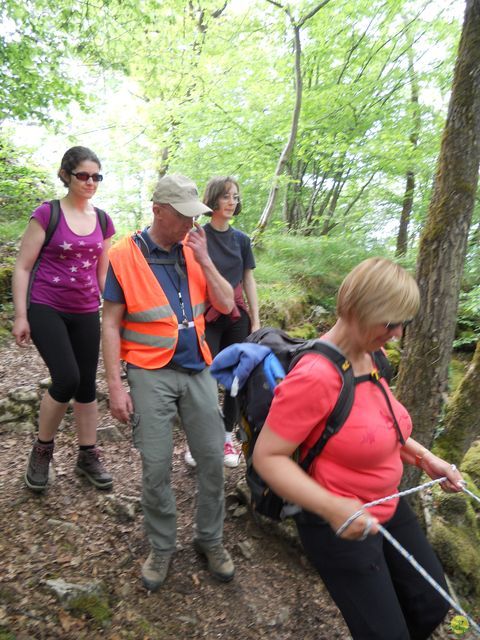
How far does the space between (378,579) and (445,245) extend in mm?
2254

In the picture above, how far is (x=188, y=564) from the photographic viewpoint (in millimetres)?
3070

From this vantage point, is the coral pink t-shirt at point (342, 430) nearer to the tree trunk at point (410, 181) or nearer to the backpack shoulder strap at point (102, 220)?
the backpack shoulder strap at point (102, 220)

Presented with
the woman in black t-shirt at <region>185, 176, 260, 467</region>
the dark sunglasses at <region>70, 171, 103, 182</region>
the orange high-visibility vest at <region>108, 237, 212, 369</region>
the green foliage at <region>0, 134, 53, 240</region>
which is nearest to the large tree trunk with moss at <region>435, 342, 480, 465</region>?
the woman in black t-shirt at <region>185, 176, 260, 467</region>

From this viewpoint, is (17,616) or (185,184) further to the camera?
(185,184)

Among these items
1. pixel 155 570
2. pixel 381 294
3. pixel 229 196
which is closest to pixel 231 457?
pixel 155 570

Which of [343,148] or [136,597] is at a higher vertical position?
[343,148]

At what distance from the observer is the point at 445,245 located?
3086 mm

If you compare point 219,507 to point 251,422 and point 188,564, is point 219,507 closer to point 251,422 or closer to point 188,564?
point 188,564

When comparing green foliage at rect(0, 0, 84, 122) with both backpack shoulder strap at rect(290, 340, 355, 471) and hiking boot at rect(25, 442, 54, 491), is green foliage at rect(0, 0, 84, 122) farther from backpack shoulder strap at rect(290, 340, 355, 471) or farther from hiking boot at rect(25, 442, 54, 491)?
backpack shoulder strap at rect(290, 340, 355, 471)

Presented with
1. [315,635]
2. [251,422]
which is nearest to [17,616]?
[251,422]

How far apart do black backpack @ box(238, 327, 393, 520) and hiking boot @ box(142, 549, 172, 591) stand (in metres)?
1.15

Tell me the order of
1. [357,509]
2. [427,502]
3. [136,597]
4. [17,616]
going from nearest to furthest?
[357,509] → [17,616] → [136,597] → [427,502]

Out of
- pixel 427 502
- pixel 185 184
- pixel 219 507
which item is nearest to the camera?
pixel 185 184

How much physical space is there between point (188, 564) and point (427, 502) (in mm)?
2300
